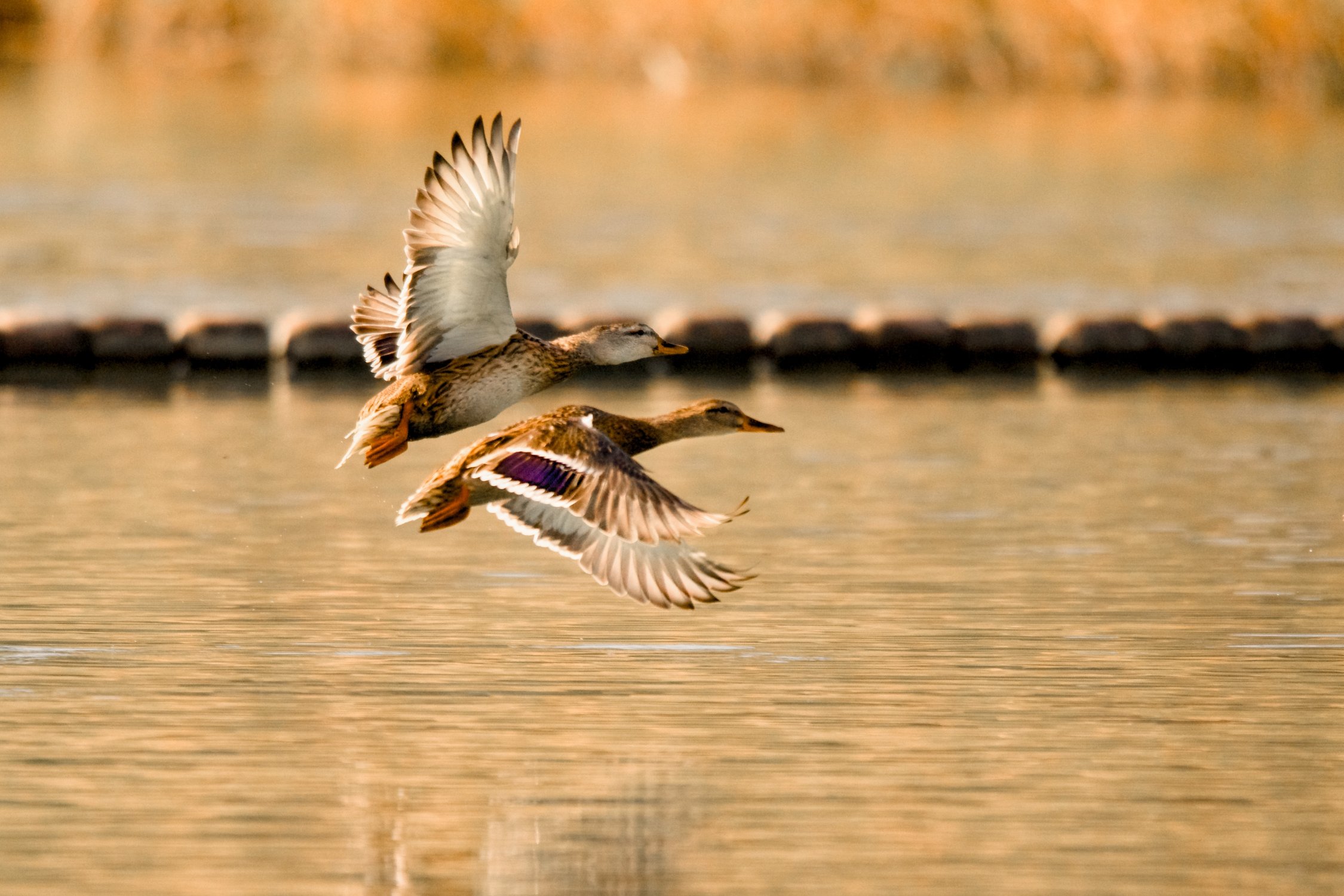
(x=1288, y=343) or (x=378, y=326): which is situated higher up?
(x=378, y=326)

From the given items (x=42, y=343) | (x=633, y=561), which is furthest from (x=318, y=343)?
(x=633, y=561)

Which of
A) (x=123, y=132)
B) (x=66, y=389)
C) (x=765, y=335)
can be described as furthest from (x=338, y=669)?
(x=123, y=132)

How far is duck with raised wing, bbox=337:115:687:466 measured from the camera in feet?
44.7

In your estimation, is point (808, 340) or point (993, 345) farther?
point (993, 345)

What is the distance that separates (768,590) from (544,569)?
150cm

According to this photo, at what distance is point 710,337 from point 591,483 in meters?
14.8

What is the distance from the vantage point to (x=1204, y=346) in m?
27.9

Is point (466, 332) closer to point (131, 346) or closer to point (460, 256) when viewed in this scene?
point (460, 256)

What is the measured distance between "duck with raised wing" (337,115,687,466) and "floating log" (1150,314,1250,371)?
577 inches

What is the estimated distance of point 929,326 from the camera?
91.6ft

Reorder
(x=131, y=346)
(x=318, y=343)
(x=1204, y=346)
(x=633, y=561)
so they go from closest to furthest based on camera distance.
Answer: (x=633, y=561), (x=318, y=343), (x=131, y=346), (x=1204, y=346)

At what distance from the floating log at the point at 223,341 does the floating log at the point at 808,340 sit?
4.58 meters

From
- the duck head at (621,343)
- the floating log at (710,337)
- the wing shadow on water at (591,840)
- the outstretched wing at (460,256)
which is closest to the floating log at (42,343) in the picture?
the floating log at (710,337)

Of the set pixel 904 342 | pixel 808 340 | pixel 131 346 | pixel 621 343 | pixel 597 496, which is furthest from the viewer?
pixel 904 342
